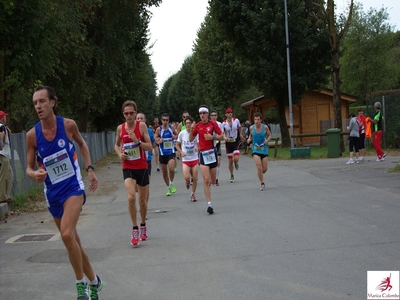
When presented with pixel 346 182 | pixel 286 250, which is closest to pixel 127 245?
pixel 286 250

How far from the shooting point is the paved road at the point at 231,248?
18.4 feet

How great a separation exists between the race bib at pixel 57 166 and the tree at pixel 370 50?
5806 cm

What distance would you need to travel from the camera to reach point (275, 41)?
32.4 meters

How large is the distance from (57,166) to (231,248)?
2.92 meters

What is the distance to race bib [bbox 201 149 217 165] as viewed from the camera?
1107 centimetres

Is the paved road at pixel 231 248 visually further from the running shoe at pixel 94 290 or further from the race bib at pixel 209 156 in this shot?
the race bib at pixel 209 156

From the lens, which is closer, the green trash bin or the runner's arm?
the runner's arm

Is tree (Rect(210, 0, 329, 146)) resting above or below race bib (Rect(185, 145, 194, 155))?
above

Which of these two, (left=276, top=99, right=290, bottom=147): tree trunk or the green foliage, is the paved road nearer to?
the green foliage

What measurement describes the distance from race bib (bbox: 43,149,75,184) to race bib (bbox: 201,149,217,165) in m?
5.88

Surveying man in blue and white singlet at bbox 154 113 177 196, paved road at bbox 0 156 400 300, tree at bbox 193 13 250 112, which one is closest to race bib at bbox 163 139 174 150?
man in blue and white singlet at bbox 154 113 177 196

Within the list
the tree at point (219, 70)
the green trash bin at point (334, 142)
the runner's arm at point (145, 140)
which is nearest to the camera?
the runner's arm at point (145, 140)

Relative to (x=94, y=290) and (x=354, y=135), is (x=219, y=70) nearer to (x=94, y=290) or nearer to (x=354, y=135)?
(x=354, y=135)

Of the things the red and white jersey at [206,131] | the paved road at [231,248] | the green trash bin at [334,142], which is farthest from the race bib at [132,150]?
the green trash bin at [334,142]
